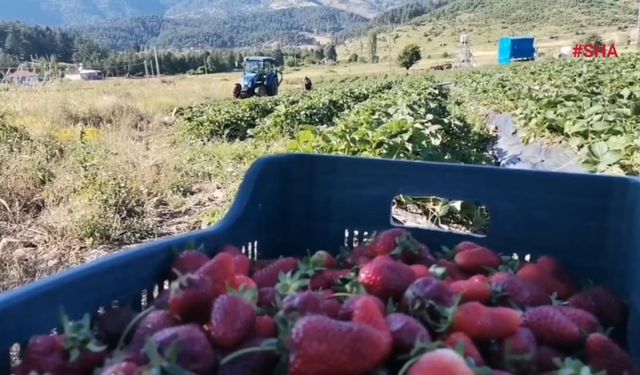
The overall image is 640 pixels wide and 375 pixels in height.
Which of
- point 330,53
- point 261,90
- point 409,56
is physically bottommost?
point 261,90

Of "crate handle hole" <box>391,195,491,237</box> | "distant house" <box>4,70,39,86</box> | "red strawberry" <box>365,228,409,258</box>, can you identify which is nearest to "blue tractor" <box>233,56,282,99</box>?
"distant house" <box>4,70,39,86</box>

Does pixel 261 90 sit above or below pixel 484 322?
below

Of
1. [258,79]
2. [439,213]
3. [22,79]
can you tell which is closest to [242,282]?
[439,213]

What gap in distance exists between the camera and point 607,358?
129cm

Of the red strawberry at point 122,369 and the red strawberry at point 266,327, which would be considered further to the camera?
the red strawberry at point 266,327

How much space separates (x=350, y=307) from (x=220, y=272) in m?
0.30

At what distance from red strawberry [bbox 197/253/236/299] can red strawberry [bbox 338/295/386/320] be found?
25 centimetres

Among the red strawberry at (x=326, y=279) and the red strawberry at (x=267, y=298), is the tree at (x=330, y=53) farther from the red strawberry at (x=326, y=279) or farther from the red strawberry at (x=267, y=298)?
the red strawberry at (x=267, y=298)

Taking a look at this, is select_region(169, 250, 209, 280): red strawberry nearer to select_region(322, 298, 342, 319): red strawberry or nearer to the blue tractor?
select_region(322, 298, 342, 319): red strawberry

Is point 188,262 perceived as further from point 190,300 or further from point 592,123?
point 592,123

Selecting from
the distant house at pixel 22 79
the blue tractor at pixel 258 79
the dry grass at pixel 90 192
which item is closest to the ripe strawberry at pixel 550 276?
the dry grass at pixel 90 192

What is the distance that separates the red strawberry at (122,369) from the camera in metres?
1.02

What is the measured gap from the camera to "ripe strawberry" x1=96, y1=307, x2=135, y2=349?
4.08 feet

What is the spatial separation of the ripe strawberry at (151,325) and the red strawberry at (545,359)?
2.23 feet
